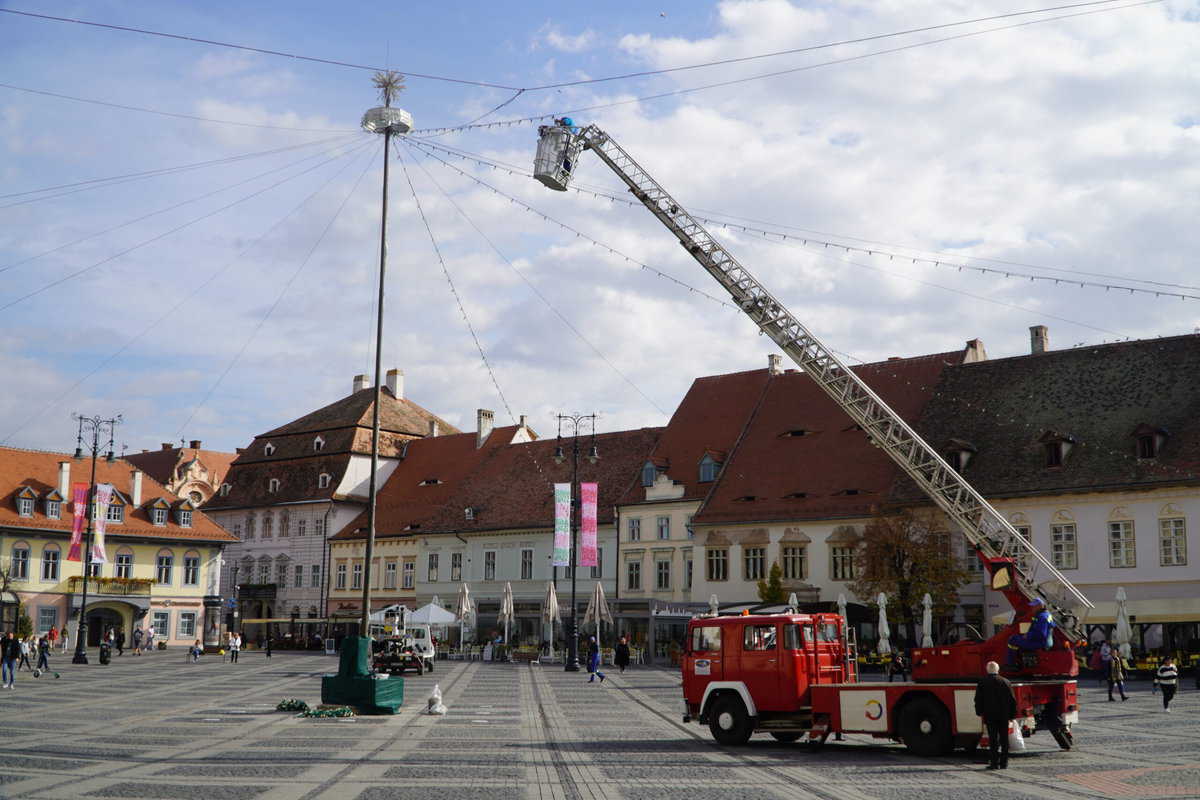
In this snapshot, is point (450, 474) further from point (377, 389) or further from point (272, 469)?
point (377, 389)

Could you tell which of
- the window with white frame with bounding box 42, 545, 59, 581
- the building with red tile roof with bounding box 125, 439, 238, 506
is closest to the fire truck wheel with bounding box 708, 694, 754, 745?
the window with white frame with bounding box 42, 545, 59, 581

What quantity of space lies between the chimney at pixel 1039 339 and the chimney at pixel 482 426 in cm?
3588

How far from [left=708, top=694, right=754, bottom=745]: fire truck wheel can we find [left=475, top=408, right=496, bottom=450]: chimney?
190ft

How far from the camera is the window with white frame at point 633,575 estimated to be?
62.4m

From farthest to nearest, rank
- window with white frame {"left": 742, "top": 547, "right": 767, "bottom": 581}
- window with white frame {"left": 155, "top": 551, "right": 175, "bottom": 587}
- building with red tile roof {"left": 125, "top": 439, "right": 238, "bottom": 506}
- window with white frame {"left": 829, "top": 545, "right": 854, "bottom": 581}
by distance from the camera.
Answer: building with red tile roof {"left": 125, "top": 439, "right": 238, "bottom": 506} → window with white frame {"left": 155, "top": 551, "right": 175, "bottom": 587} → window with white frame {"left": 742, "top": 547, "right": 767, "bottom": 581} → window with white frame {"left": 829, "top": 545, "right": 854, "bottom": 581}

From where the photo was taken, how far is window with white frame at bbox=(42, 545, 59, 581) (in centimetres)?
6581

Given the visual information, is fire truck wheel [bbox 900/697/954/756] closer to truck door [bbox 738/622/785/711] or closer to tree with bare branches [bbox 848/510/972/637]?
truck door [bbox 738/622/785/711]

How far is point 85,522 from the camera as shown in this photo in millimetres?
62125

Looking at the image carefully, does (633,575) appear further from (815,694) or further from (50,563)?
(815,694)

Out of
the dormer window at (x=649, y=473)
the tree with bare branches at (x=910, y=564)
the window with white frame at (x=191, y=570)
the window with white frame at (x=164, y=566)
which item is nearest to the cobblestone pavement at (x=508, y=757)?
the tree with bare branches at (x=910, y=564)

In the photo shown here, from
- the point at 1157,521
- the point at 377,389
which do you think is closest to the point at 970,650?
the point at 377,389

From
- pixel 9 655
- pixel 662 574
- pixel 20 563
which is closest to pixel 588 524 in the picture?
pixel 662 574

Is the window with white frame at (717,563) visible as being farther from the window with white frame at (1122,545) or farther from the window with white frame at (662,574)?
the window with white frame at (1122,545)

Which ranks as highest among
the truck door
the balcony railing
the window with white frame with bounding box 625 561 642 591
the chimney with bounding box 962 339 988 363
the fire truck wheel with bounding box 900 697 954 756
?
the chimney with bounding box 962 339 988 363
